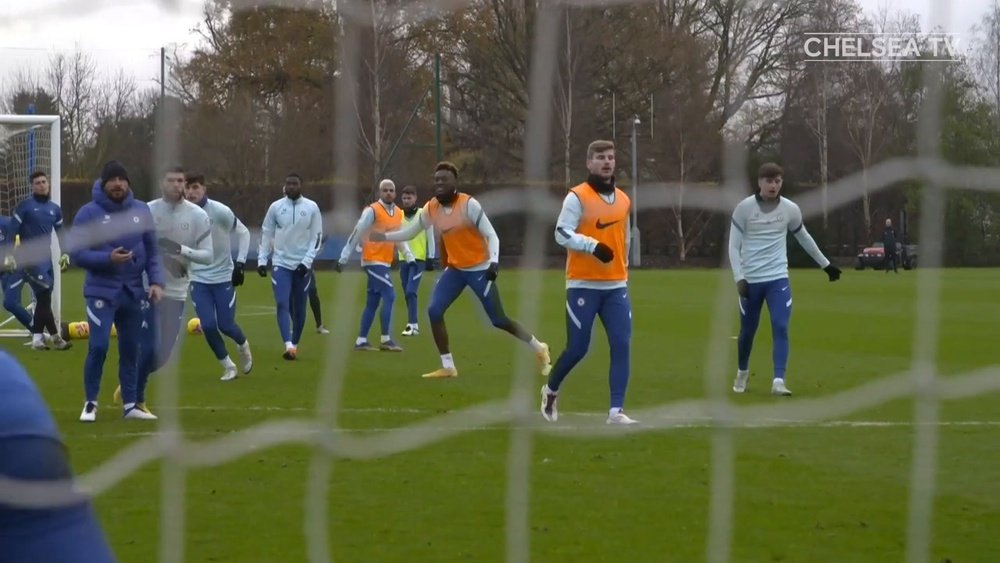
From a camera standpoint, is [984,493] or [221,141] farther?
[984,493]

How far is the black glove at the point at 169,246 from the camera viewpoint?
10062mm

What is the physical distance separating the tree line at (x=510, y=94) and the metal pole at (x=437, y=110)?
0.02m

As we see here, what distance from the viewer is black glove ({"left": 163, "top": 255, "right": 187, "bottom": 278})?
10250 millimetres

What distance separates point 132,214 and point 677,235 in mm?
3157

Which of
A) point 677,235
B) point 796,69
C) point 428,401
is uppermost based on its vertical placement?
point 796,69

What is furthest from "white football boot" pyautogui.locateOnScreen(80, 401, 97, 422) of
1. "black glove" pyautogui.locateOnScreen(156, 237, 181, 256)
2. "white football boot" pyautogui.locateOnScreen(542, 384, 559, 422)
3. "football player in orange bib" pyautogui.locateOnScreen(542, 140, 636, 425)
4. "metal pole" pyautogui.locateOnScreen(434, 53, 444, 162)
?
"metal pole" pyautogui.locateOnScreen(434, 53, 444, 162)

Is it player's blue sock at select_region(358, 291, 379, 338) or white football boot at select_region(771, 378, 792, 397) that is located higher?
player's blue sock at select_region(358, 291, 379, 338)

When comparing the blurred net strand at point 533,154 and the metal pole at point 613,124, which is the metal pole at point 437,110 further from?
the metal pole at point 613,124

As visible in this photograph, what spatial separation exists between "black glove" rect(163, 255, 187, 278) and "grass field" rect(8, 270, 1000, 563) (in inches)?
35.1

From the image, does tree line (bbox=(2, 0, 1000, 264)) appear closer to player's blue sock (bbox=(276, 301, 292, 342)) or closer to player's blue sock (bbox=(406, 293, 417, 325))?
player's blue sock (bbox=(276, 301, 292, 342))

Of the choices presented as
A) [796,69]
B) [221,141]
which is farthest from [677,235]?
[221,141]

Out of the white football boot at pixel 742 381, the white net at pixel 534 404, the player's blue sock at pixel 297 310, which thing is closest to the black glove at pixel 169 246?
the white net at pixel 534 404

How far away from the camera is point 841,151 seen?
6543mm

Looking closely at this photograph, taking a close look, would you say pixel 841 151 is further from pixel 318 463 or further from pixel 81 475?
pixel 81 475
